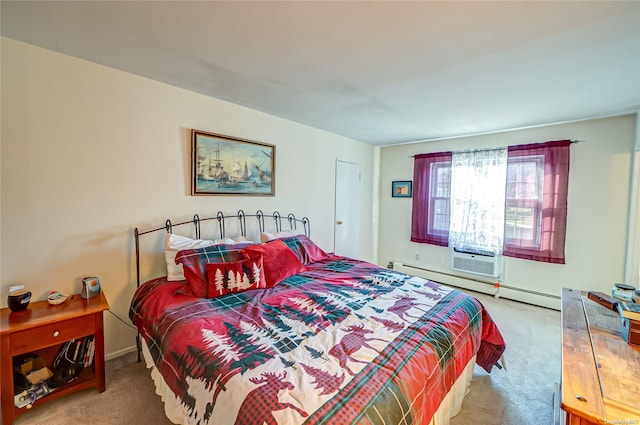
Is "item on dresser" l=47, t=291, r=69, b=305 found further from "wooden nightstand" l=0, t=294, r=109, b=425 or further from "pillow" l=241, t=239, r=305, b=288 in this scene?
"pillow" l=241, t=239, r=305, b=288

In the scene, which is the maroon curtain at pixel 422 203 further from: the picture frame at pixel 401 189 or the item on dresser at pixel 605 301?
the item on dresser at pixel 605 301

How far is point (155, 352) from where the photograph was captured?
1.65m

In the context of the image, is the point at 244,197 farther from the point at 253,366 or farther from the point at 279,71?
the point at 253,366

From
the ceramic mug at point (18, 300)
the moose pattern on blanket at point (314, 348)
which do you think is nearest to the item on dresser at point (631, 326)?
the moose pattern on blanket at point (314, 348)

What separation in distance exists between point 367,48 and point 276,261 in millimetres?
1799

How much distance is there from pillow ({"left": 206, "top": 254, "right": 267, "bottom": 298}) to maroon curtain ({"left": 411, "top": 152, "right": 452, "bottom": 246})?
122 inches

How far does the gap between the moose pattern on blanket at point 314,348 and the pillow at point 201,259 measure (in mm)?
114

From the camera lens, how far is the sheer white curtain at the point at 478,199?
12.0ft

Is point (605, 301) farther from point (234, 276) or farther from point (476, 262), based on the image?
point (234, 276)

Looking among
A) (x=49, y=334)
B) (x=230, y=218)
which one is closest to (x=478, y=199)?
(x=230, y=218)

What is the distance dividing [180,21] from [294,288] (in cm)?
192

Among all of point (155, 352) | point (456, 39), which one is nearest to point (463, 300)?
point (456, 39)

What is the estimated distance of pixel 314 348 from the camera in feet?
4.46

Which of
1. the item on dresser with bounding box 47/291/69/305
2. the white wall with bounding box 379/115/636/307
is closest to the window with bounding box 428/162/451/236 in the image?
the white wall with bounding box 379/115/636/307
